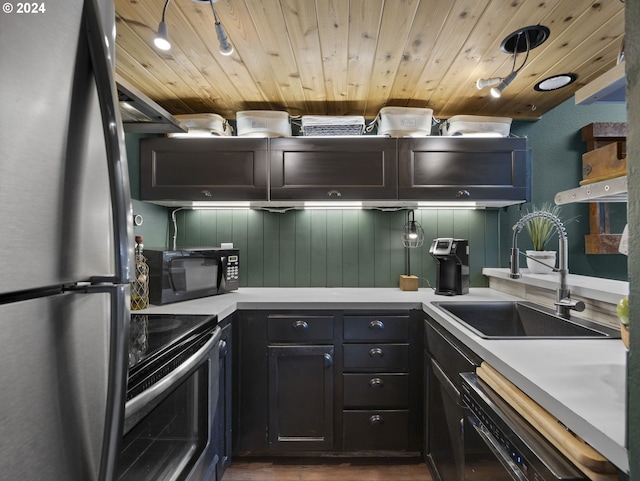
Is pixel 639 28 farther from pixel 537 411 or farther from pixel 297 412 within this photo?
pixel 297 412

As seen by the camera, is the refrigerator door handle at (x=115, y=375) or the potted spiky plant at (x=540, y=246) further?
the potted spiky plant at (x=540, y=246)

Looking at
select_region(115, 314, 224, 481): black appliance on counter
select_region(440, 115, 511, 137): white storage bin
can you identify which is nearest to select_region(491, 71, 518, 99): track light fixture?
select_region(440, 115, 511, 137): white storage bin

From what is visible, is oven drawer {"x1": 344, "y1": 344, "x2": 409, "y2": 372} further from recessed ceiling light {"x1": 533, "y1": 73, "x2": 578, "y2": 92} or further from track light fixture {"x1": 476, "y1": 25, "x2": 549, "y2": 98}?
recessed ceiling light {"x1": 533, "y1": 73, "x2": 578, "y2": 92}

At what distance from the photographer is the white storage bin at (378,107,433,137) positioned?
2.16 metres

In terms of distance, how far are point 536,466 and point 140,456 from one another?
3.27 ft

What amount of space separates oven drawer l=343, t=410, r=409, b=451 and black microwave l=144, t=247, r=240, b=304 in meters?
1.10

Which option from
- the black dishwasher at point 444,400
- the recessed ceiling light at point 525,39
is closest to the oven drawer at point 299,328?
the black dishwasher at point 444,400

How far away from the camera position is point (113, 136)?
1.68 ft

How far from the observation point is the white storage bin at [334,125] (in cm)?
219

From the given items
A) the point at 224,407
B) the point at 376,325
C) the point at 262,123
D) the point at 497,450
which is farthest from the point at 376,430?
the point at 262,123

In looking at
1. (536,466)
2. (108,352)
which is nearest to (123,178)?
(108,352)

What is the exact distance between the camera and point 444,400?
1.55 meters

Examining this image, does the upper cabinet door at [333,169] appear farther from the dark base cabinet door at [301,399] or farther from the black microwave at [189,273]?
the dark base cabinet door at [301,399]

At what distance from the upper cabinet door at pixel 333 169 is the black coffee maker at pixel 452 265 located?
459 millimetres
